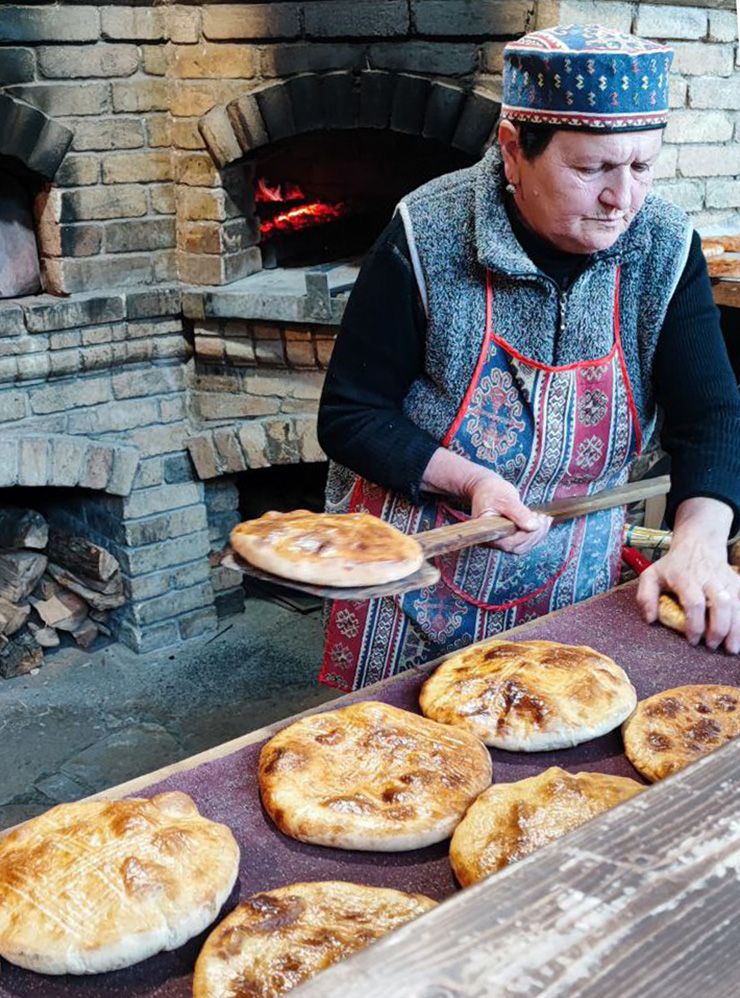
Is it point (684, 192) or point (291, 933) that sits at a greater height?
point (684, 192)

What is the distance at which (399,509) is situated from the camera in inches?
86.7

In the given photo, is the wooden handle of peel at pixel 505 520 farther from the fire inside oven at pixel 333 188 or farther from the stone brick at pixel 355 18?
the fire inside oven at pixel 333 188

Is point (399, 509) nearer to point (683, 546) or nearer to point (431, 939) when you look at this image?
point (683, 546)

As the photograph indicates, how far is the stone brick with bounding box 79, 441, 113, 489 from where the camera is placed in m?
4.43

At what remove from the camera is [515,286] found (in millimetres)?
2021

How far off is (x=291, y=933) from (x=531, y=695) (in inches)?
23.3

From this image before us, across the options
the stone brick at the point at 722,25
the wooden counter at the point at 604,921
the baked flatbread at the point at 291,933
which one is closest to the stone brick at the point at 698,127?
the stone brick at the point at 722,25

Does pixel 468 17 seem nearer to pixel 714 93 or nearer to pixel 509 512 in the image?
pixel 714 93

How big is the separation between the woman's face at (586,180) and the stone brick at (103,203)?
270 cm

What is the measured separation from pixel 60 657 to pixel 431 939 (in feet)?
14.5

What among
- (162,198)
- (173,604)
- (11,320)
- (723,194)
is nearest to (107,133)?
(162,198)

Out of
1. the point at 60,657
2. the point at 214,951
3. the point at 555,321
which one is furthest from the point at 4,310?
the point at 214,951

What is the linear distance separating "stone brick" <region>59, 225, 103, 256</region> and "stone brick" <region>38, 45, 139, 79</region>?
57 cm

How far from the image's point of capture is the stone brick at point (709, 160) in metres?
4.18
